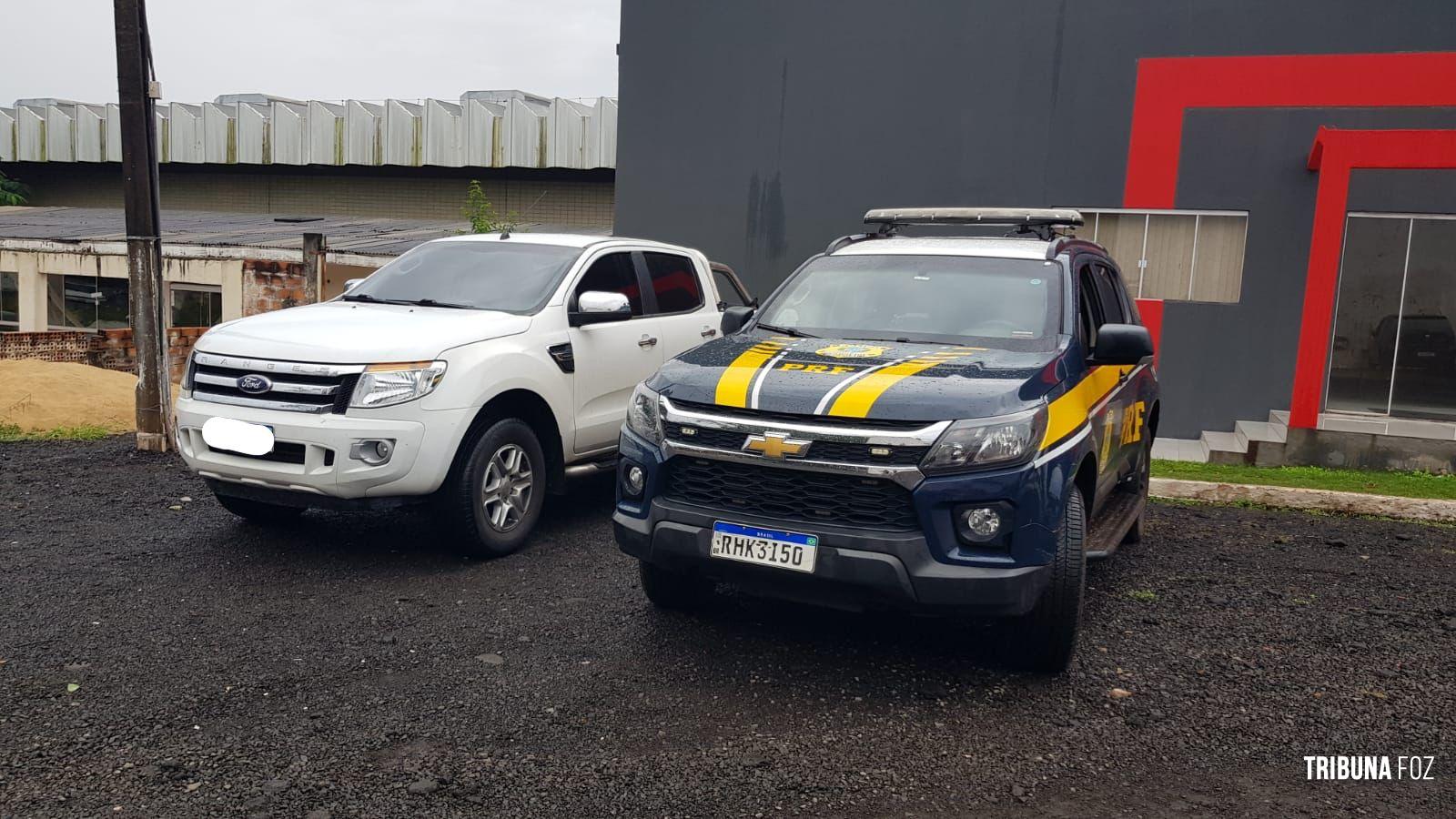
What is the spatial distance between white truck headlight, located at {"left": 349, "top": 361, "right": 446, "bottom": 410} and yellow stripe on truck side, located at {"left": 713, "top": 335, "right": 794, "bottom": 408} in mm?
1758

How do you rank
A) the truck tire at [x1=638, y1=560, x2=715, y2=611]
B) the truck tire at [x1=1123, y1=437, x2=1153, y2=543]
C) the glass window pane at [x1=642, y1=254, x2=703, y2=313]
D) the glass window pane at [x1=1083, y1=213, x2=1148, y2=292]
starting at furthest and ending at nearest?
1. the glass window pane at [x1=1083, y1=213, x2=1148, y2=292]
2. the glass window pane at [x1=642, y1=254, x2=703, y2=313]
3. the truck tire at [x1=1123, y1=437, x2=1153, y2=543]
4. the truck tire at [x1=638, y1=560, x2=715, y2=611]

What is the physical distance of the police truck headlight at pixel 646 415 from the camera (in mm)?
4480

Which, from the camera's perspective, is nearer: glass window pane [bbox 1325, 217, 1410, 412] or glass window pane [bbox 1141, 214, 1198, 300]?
glass window pane [bbox 1325, 217, 1410, 412]

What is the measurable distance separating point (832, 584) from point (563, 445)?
2827mm

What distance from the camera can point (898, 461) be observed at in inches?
156

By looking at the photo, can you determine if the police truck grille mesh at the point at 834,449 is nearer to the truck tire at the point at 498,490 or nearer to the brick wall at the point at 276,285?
the truck tire at the point at 498,490

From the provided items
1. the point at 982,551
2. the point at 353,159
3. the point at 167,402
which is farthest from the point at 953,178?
the point at 353,159

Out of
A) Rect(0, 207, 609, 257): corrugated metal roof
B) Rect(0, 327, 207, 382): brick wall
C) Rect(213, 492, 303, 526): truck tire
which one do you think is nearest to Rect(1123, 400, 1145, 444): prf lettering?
Rect(213, 492, 303, 526): truck tire

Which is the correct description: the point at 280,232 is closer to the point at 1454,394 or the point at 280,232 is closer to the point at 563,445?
the point at 563,445

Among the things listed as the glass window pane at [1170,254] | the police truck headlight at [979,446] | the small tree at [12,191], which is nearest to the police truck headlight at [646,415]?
the police truck headlight at [979,446]

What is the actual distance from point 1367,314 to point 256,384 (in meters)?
11.1

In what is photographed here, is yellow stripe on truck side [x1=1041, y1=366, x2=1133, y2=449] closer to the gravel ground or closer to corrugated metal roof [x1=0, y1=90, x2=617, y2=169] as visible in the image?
the gravel ground

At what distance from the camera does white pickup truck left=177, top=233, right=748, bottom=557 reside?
5438 mm

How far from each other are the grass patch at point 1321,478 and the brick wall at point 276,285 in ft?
38.8
